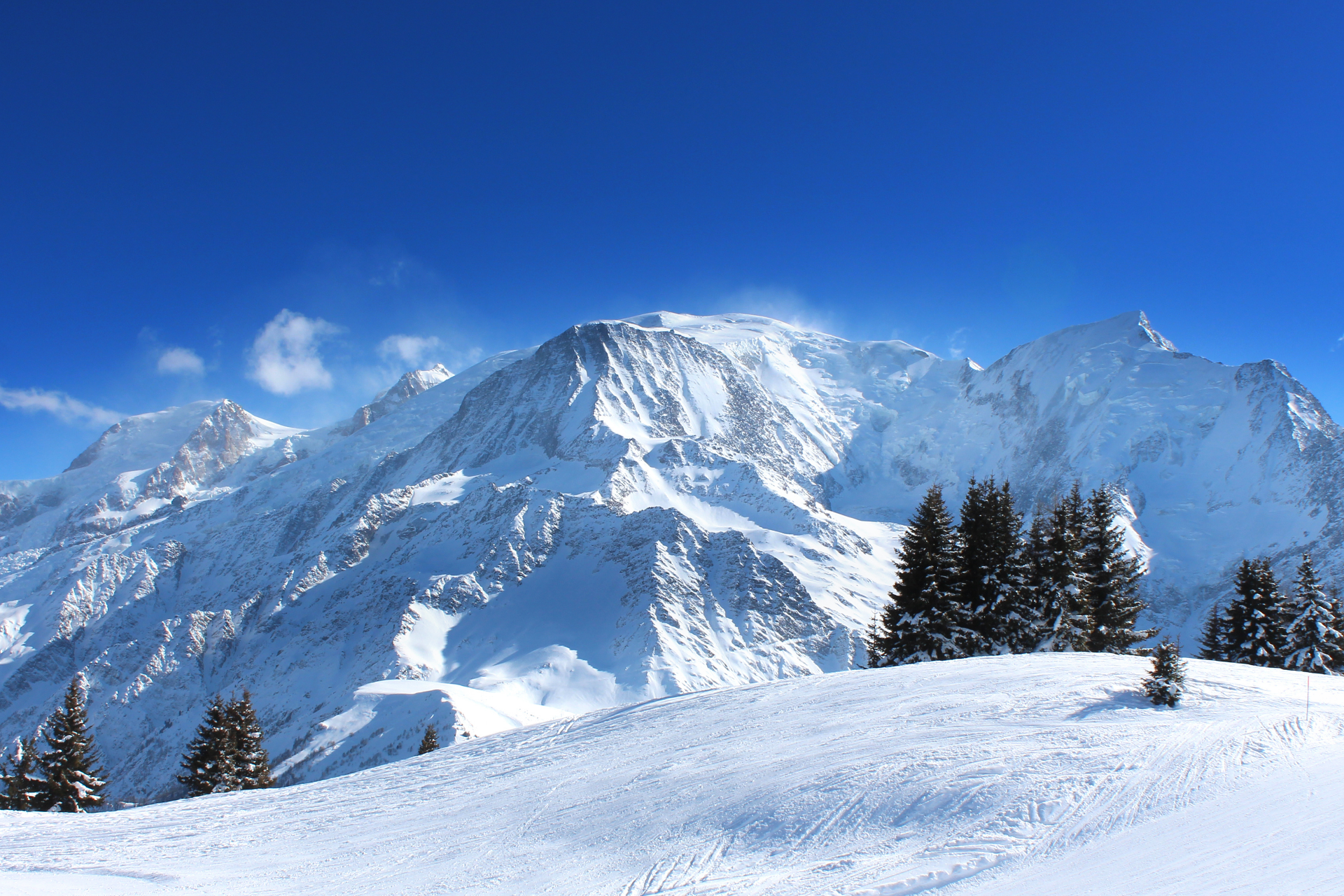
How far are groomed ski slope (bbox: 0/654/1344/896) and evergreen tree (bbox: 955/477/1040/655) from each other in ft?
31.4

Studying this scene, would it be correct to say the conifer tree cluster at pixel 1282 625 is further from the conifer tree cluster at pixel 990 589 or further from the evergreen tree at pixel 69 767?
the evergreen tree at pixel 69 767

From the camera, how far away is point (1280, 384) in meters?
192

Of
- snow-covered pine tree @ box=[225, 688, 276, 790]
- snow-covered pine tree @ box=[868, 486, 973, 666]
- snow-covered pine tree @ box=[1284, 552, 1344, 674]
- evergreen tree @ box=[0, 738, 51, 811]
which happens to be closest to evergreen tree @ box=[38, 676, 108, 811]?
evergreen tree @ box=[0, 738, 51, 811]

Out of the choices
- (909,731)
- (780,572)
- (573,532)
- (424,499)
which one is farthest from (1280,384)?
(909,731)

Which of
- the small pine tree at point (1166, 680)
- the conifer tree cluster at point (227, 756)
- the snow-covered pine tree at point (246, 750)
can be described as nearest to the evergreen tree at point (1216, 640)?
the small pine tree at point (1166, 680)

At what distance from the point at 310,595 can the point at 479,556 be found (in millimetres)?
39079

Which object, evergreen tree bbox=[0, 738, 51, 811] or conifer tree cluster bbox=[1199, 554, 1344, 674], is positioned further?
evergreen tree bbox=[0, 738, 51, 811]

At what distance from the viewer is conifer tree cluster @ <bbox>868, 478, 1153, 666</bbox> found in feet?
76.6

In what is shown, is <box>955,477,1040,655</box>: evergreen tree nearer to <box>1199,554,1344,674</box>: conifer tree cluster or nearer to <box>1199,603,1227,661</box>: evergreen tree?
<box>1199,554,1344,674</box>: conifer tree cluster

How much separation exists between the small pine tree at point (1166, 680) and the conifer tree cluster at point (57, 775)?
3785 centimetres

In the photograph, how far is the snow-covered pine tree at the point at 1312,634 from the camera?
26.1 m

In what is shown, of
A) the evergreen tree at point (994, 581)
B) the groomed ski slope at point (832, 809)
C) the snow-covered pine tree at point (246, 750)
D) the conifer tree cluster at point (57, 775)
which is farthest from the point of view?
the snow-covered pine tree at point (246, 750)

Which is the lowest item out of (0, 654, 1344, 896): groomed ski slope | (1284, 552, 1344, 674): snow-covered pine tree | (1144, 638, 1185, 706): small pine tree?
(0, 654, 1344, 896): groomed ski slope

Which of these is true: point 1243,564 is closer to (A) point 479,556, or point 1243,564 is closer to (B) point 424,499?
(A) point 479,556
